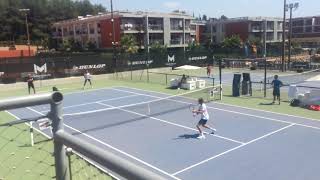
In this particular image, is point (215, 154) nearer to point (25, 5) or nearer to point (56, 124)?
point (56, 124)

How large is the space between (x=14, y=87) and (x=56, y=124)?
115 ft

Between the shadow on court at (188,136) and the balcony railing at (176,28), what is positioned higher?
the balcony railing at (176,28)

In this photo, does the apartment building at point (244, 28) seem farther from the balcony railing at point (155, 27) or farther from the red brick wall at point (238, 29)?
the balcony railing at point (155, 27)

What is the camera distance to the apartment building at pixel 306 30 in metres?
106

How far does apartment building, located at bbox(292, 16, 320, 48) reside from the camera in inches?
4190

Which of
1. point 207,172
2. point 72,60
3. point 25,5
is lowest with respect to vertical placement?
point 207,172

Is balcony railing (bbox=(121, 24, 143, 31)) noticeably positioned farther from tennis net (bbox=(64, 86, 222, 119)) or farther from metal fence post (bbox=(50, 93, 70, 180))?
metal fence post (bbox=(50, 93, 70, 180))

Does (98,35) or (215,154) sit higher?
(98,35)

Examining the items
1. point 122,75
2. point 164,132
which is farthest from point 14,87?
point 164,132

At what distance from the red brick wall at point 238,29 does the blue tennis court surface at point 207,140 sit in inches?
2692

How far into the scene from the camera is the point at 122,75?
42.9 metres

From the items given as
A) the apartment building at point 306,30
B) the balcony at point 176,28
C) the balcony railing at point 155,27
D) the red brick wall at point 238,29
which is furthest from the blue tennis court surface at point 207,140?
the apartment building at point 306,30

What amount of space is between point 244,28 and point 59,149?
90.4m

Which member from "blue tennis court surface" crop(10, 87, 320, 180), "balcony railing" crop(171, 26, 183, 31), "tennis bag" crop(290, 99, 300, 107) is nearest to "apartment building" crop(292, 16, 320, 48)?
"balcony railing" crop(171, 26, 183, 31)
